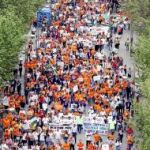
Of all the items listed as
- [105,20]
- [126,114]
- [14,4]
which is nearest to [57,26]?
[105,20]

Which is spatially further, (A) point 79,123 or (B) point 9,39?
(B) point 9,39

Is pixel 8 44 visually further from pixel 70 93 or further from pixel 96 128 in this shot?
pixel 96 128

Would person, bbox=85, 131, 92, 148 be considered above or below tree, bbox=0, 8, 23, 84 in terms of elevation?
below

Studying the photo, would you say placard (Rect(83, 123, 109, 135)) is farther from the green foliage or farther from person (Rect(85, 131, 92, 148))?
the green foliage

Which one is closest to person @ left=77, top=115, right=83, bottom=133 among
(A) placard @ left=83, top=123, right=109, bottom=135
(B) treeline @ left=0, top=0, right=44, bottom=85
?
(A) placard @ left=83, top=123, right=109, bottom=135

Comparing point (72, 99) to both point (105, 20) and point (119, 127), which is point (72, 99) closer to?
point (119, 127)

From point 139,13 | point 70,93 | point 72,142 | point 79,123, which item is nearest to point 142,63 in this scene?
point 70,93

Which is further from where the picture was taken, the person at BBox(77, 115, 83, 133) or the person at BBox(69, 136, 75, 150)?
the person at BBox(77, 115, 83, 133)
